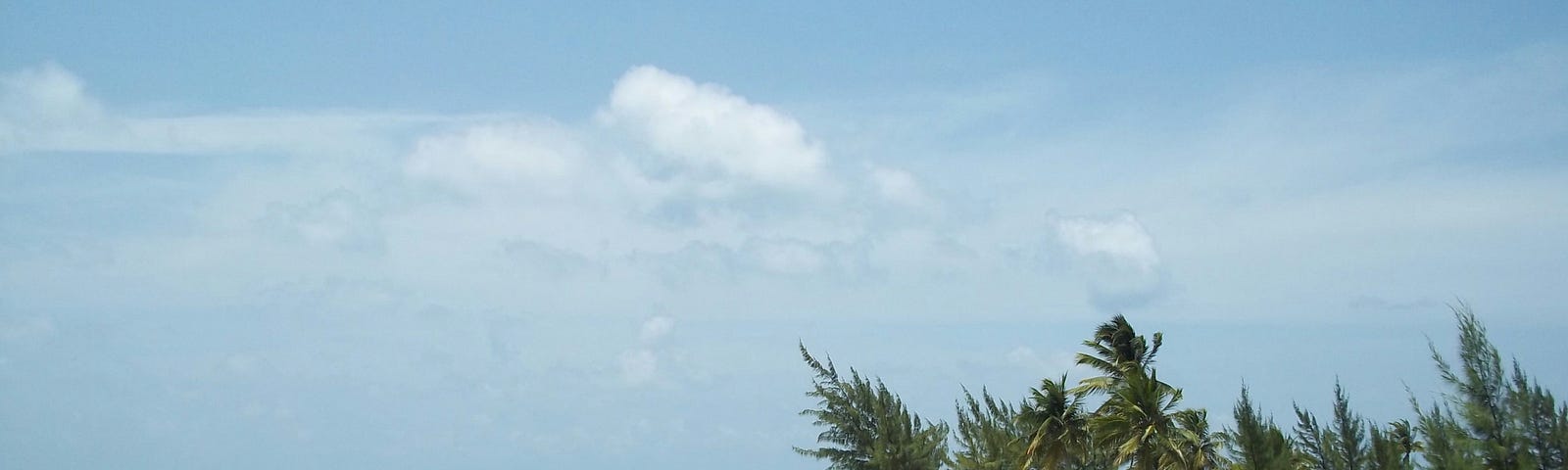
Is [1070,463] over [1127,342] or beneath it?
beneath

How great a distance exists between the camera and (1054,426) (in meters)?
45.8

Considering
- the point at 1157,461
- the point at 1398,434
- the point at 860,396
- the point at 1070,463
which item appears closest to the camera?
the point at 860,396

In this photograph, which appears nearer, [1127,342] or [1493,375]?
[1493,375]

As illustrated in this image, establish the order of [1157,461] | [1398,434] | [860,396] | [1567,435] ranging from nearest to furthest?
[1567,435] → [860,396] → [1157,461] → [1398,434]

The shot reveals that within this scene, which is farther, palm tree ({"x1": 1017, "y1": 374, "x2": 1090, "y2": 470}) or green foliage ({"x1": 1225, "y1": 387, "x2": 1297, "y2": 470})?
palm tree ({"x1": 1017, "y1": 374, "x2": 1090, "y2": 470})

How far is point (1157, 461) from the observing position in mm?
40406

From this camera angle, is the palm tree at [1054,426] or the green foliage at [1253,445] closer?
the green foliage at [1253,445]

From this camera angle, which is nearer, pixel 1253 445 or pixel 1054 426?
pixel 1253 445

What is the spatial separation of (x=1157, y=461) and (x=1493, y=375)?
1026 centimetres

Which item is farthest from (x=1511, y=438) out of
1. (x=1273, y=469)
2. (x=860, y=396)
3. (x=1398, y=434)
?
(x=1398, y=434)

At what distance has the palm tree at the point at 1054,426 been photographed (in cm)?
4572

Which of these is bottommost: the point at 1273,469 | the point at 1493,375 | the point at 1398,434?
the point at 1273,469

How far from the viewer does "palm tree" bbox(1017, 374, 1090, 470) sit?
150 feet

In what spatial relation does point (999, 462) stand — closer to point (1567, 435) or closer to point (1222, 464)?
point (1222, 464)
